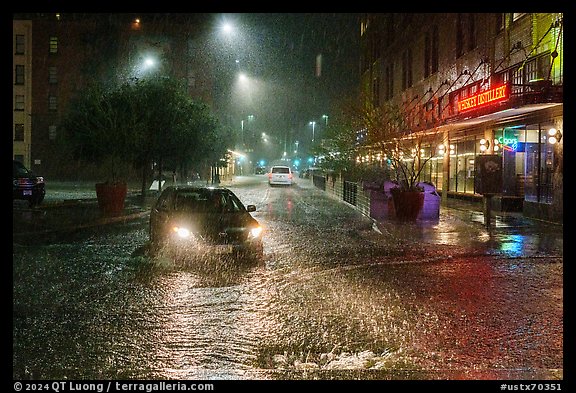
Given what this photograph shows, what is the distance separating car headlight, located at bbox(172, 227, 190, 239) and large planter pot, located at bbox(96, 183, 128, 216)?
1127 cm

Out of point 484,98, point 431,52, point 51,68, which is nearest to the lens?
point 484,98

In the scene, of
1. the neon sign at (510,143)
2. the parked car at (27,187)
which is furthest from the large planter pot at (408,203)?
the parked car at (27,187)

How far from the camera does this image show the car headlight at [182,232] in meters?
12.0

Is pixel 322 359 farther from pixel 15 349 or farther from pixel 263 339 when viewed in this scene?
pixel 15 349

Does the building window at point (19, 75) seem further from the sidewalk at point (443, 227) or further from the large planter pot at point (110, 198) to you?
the large planter pot at point (110, 198)

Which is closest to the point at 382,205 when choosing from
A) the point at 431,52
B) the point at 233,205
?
the point at 233,205

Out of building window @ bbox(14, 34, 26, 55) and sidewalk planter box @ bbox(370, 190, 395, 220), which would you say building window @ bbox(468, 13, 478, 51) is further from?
building window @ bbox(14, 34, 26, 55)

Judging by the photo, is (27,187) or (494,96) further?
(27,187)

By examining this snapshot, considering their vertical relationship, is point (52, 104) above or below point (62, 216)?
above

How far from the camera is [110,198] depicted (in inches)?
898

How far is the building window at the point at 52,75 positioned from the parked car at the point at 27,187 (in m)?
40.4

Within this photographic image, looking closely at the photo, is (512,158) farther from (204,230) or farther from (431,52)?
(204,230)

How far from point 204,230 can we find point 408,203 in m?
10.9
